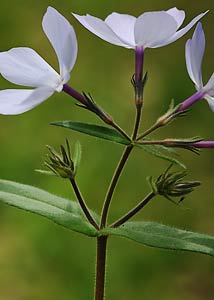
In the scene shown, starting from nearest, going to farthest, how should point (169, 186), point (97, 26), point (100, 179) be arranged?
1. point (97, 26)
2. point (169, 186)
3. point (100, 179)

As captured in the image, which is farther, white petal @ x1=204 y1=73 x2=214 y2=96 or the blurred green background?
the blurred green background

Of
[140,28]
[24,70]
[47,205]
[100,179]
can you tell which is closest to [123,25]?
[140,28]

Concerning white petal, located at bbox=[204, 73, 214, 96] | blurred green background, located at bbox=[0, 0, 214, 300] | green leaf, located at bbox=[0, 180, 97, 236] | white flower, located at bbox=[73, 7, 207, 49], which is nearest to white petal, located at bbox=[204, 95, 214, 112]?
white petal, located at bbox=[204, 73, 214, 96]

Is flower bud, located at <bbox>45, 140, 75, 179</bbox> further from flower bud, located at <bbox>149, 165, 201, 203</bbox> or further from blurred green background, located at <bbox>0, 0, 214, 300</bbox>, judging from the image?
blurred green background, located at <bbox>0, 0, 214, 300</bbox>

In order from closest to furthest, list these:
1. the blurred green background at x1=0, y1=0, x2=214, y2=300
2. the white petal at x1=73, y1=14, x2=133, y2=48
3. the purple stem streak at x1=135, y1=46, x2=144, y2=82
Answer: the white petal at x1=73, y1=14, x2=133, y2=48
the purple stem streak at x1=135, y1=46, x2=144, y2=82
the blurred green background at x1=0, y1=0, x2=214, y2=300

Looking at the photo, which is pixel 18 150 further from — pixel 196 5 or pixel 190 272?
pixel 196 5

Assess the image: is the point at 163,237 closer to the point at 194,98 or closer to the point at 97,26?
the point at 194,98

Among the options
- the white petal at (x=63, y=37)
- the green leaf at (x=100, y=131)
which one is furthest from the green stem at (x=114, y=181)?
the white petal at (x=63, y=37)
